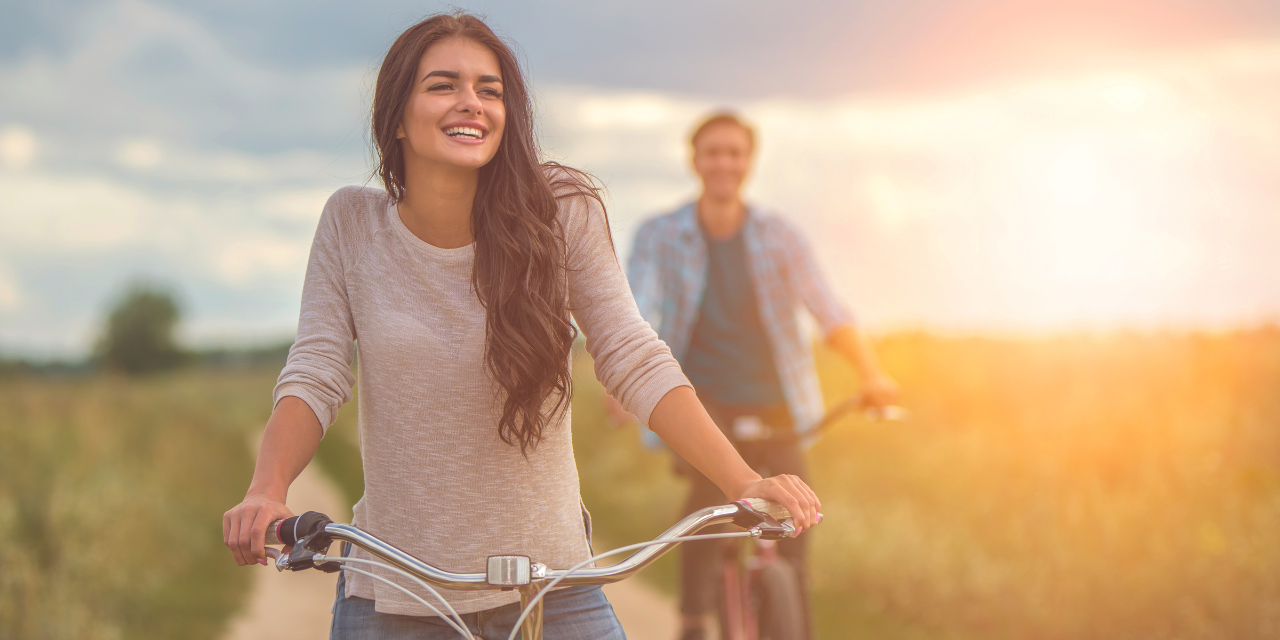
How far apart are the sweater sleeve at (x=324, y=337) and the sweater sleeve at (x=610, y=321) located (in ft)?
1.65

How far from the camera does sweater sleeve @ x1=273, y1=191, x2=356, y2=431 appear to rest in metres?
2.15

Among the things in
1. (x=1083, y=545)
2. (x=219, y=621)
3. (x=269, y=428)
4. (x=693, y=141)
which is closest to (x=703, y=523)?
(x=269, y=428)

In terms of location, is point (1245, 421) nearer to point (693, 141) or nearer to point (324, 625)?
point (693, 141)

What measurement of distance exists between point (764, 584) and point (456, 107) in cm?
291

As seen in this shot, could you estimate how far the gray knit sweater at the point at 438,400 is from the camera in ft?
7.02

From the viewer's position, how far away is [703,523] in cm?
184

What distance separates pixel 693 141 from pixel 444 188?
280 centimetres

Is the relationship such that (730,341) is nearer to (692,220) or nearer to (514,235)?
(692,220)

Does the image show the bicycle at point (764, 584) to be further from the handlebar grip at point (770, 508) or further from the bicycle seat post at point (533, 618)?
the bicycle seat post at point (533, 618)

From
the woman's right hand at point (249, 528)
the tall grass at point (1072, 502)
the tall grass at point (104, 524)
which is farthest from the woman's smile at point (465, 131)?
the tall grass at point (104, 524)

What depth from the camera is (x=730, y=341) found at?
483cm

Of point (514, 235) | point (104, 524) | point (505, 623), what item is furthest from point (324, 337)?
point (104, 524)

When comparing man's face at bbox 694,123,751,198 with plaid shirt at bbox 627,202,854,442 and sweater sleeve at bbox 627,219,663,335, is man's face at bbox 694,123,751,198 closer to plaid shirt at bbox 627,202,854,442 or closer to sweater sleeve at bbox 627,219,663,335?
plaid shirt at bbox 627,202,854,442

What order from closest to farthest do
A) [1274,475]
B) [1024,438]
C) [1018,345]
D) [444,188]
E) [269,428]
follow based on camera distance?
[269,428]
[444,188]
[1274,475]
[1024,438]
[1018,345]
